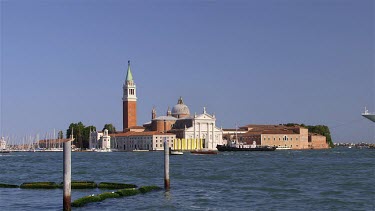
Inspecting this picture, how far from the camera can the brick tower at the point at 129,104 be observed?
296 feet

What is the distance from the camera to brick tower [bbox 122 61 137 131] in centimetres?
9025

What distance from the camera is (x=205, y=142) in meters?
83.7

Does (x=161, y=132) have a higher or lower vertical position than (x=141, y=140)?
higher

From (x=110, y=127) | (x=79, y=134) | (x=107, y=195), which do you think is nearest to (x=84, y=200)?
(x=107, y=195)

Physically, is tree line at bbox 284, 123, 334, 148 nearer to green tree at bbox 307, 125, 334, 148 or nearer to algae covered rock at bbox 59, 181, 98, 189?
green tree at bbox 307, 125, 334, 148

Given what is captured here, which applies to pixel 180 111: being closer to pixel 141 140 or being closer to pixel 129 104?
pixel 129 104

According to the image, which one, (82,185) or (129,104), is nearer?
(82,185)

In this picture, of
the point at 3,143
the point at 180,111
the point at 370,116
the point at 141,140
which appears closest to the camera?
the point at 370,116

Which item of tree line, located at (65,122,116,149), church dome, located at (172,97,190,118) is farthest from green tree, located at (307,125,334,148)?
tree line, located at (65,122,116,149)

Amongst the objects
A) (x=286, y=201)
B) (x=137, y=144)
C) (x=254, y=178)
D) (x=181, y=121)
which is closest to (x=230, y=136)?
(x=181, y=121)

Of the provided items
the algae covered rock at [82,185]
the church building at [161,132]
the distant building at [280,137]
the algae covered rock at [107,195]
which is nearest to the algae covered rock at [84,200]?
the algae covered rock at [107,195]

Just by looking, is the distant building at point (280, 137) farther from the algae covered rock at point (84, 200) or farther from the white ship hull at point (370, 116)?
the algae covered rock at point (84, 200)

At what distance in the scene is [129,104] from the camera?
296 ft

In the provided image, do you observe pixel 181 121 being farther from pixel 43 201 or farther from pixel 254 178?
pixel 43 201
